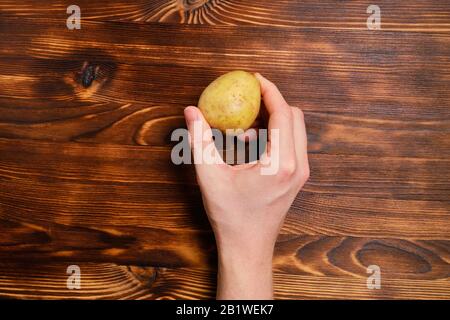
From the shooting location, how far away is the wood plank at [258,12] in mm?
1104

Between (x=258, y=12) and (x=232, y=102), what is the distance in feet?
1.01

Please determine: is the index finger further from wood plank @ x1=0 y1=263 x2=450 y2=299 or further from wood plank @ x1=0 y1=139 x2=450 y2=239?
wood plank @ x1=0 y1=263 x2=450 y2=299

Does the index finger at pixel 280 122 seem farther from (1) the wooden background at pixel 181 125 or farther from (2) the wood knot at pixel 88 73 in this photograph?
(2) the wood knot at pixel 88 73

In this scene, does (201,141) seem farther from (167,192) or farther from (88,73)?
(88,73)

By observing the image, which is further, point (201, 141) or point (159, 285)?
point (159, 285)

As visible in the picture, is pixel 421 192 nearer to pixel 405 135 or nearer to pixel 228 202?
pixel 405 135

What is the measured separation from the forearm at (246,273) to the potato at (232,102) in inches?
11.2

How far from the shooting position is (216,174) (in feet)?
3.00

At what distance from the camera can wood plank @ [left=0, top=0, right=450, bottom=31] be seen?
1104 millimetres

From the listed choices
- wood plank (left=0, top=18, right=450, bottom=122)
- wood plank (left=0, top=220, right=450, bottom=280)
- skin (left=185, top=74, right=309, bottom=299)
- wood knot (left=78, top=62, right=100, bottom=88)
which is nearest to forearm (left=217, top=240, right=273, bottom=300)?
skin (left=185, top=74, right=309, bottom=299)

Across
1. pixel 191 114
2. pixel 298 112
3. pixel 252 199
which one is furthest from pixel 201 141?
pixel 298 112

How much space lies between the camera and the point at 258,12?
43.9 inches

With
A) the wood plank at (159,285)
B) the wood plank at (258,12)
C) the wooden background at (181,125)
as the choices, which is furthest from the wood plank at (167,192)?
the wood plank at (258,12)

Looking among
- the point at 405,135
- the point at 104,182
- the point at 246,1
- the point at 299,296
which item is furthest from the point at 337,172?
the point at 104,182
